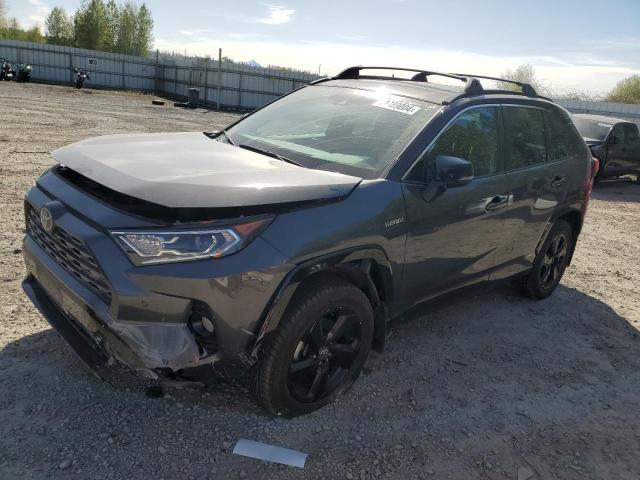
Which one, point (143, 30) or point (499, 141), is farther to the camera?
point (143, 30)

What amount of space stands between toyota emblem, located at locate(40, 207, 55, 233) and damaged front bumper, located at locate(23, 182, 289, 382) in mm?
157

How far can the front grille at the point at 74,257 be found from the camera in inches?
93.0

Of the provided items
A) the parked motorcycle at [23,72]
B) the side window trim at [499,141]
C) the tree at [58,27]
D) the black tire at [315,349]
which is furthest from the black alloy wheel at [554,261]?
the tree at [58,27]

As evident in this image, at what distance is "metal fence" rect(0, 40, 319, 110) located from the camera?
2711cm

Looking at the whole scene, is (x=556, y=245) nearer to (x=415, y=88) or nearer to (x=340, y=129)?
(x=415, y=88)

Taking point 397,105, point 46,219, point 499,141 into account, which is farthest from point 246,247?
point 499,141

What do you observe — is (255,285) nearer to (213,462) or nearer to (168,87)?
(213,462)

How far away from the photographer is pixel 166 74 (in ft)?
105

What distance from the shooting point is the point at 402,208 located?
118 inches

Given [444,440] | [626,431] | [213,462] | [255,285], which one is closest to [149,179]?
[255,285]

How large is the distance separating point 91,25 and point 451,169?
7052 centimetres

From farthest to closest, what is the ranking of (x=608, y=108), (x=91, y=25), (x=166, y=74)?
(x=91, y=25) < (x=166, y=74) < (x=608, y=108)

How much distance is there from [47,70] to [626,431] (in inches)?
1383

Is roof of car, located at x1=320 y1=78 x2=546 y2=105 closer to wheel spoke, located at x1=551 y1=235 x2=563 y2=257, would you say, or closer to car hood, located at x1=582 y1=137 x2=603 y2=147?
wheel spoke, located at x1=551 y1=235 x2=563 y2=257
